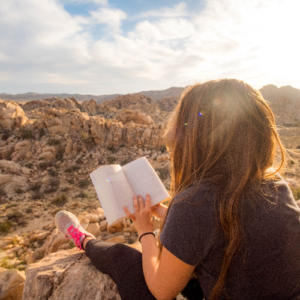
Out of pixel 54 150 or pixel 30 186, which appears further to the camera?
pixel 54 150

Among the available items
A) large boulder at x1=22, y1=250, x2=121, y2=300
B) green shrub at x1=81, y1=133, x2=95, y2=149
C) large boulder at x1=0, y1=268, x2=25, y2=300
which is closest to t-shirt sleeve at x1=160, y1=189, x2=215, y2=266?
large boulder at x1=22, y1=250, x2=121, y2=300

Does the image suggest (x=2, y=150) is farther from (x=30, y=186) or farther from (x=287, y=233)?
(x=287, y=233)

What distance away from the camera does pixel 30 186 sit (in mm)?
6746

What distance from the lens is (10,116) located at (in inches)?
372

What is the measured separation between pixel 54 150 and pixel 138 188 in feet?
27.8

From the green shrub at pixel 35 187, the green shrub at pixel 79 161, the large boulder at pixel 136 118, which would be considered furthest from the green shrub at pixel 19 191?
the large boulder at pixel 136 118

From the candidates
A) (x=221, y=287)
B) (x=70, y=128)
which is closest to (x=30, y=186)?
(x=70, y=128)

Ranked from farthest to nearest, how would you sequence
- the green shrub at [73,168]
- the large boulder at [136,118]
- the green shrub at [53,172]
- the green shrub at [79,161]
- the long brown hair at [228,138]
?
the large boulder at [136,118] → the green shrub at [79,161] → the green shrub at [73,168] → the green shrub at [53,172] → the long brown hair at [228,138]

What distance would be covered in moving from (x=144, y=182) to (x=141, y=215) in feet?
0.89

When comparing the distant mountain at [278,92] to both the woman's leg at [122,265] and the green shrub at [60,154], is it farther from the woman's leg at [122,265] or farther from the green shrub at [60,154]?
the woman's leg at [122,265]

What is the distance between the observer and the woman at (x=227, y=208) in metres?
0.82

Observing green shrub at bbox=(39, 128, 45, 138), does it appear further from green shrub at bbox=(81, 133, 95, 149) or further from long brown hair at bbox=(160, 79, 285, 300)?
long brown hair at bbox=(160, 79, 285, 300)

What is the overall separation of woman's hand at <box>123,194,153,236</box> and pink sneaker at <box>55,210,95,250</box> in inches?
32.9

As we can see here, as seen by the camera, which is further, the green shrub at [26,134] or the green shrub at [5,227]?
the green shrub at [26,134]
